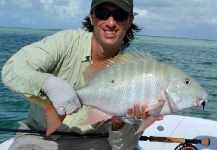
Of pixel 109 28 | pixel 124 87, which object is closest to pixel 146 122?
pixel 124 87

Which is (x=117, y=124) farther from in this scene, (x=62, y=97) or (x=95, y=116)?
(x=62, y=97)

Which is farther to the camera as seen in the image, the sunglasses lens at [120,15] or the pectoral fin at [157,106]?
the sunglasses lens at [120,15]

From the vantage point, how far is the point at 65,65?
10.4 feet

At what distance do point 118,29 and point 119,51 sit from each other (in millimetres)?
303

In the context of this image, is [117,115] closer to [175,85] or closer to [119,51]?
[175,85]

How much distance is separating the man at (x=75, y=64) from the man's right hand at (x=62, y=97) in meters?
0.21

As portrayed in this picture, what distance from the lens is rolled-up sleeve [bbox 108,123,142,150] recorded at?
3.04 metres

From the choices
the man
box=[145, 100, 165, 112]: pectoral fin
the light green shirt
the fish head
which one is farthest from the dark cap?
box=[145, 100, 165, 112]: pectoral fin

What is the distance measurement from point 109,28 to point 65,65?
537 mm

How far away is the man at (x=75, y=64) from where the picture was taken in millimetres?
2721

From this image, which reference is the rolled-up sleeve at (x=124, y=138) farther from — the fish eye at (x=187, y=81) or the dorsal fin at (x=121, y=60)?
the fish eye at (x=187, y=81)

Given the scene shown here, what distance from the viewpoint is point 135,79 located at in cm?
256

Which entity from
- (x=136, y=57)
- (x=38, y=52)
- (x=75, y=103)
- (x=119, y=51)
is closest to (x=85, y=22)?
(x=119, y=51)

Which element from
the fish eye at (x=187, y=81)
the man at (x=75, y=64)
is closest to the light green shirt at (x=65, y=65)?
the man at (x=75, y=64)
